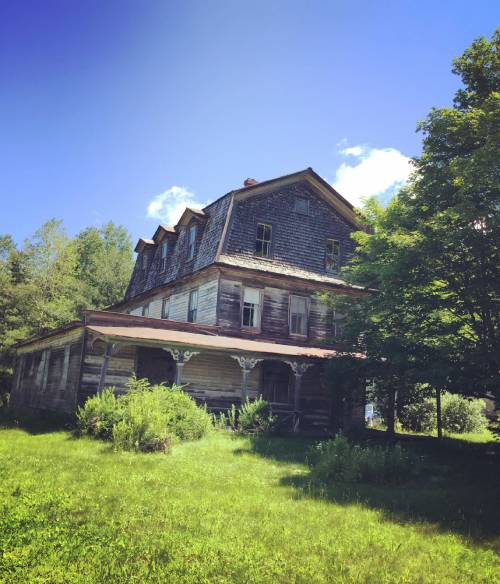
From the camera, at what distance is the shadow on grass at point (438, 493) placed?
25.9 feet

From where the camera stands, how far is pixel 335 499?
8.81m

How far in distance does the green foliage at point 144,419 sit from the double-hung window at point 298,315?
10.6m

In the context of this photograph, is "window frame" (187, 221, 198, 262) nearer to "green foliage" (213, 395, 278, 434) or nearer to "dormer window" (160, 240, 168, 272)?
"dormer window" (160, 240, 168, 272)

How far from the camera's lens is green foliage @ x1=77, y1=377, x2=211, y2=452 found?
12852mm

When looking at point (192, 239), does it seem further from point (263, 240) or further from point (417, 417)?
point (417, 417)

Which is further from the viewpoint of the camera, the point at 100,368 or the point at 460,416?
the point at 460,416

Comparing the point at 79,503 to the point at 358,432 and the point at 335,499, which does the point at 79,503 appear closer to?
the point at 335,499

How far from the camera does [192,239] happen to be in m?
28.1

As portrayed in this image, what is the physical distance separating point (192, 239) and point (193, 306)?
14.0ft

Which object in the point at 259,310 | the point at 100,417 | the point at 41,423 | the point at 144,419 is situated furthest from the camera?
the point at 259,310

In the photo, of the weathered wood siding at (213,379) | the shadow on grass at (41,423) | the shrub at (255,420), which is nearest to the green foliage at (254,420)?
the shrub at (255,420)

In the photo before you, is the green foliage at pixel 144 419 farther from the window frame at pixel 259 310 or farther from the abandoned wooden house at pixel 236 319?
the window frame at pixel 259 310

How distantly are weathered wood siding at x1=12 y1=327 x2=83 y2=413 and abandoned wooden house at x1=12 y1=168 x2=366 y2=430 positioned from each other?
9 centimetres

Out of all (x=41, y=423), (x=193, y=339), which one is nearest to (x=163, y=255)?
(x=193, y=339)
